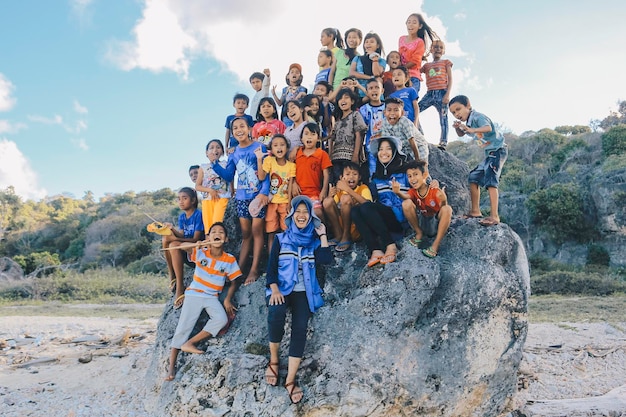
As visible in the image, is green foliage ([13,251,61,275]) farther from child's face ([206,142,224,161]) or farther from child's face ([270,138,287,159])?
child's face ([270,138,287,159])

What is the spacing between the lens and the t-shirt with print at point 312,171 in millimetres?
5195

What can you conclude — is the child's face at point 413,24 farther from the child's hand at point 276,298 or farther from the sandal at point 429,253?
the child's hand at point 276,298

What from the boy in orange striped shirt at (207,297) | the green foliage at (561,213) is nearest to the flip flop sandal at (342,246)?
the boy in orange striped shirt at (207,297)

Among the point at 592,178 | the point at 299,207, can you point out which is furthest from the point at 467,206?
the point at 592,178

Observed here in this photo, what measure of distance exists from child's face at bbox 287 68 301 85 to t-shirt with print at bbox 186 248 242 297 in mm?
3188

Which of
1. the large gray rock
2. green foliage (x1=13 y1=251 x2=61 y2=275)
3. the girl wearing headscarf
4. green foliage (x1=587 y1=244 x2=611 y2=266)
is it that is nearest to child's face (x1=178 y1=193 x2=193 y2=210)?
the large gray rock

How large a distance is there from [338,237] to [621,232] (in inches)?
783

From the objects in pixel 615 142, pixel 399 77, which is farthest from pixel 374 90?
pixel 615 142

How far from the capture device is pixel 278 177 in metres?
5.23

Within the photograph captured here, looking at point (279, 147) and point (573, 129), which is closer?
point (279, 147)

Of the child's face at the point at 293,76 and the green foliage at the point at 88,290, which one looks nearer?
the child's face at the point at 293,76

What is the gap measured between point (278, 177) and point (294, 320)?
1.78 metres

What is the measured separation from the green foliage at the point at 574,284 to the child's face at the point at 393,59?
13.2 metres

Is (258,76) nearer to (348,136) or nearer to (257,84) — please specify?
(257,84)
